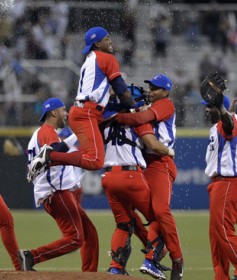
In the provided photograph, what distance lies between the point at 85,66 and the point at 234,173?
191 centimetres

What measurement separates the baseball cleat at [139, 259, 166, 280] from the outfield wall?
10.1 meters

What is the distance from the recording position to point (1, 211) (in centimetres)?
1021

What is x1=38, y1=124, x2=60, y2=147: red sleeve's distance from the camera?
9.90 m

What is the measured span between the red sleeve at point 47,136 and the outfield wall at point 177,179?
Result: 9527 millimetres

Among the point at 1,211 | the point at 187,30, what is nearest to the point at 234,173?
the point at 1,211

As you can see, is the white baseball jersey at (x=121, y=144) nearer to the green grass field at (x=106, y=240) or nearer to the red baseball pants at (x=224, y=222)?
the red baseball pants at (x=224, y=222)

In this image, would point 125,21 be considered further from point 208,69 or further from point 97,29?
point 97,29

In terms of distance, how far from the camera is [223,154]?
962 cm

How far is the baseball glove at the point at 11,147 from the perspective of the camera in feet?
64.6

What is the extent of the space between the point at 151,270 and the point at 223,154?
4.68 ft

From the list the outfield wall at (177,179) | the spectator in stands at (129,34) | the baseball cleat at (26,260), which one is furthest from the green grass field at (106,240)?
the spectator in stands at (129,34)

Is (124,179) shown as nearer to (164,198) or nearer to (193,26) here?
(164,198)

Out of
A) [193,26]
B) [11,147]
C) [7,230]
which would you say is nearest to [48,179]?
[7,230]

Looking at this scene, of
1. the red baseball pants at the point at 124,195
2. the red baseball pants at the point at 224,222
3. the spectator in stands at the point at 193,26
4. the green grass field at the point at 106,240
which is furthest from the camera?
the spectator in stands at the point at 193,26
